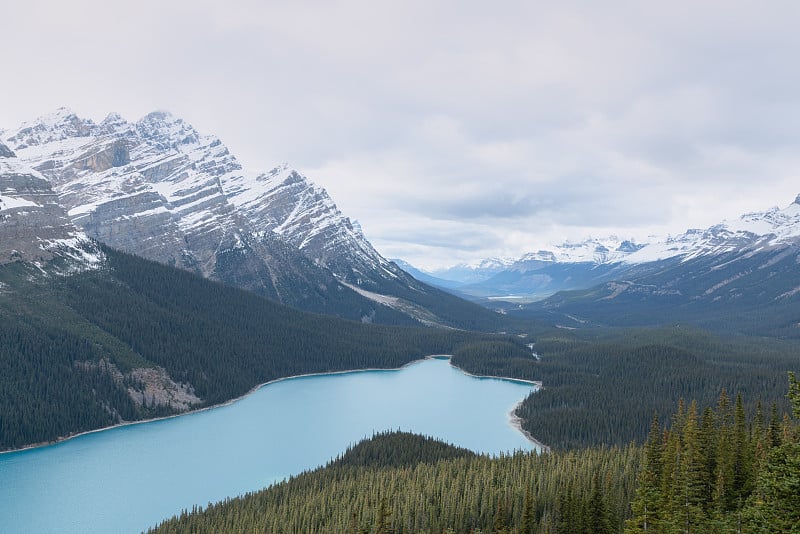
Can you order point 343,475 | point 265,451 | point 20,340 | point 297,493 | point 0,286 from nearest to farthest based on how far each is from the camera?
point 297,493, point 343,475, point 265,451, point 20,340, point 0,286

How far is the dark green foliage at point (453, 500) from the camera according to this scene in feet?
205

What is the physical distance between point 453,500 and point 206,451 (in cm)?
7402

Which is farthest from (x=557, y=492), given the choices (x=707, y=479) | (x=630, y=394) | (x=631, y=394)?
(x=631, y=394)

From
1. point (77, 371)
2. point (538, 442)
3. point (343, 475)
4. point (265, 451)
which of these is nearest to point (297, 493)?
point (343, 475)

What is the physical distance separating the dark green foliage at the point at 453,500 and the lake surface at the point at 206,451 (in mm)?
20225

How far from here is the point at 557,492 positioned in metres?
72.9

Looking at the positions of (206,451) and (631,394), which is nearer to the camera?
(206,451)

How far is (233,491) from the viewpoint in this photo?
338 ft

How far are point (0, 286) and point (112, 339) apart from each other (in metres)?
35.7

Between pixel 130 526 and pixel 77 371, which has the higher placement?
pixel 77 371

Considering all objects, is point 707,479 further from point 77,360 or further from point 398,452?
point 77,360

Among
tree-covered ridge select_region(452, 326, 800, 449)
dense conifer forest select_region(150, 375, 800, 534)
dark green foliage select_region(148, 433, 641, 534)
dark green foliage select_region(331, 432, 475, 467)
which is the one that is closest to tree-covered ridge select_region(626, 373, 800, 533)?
dense conifer forest select_region(150, 375, 800, 534)

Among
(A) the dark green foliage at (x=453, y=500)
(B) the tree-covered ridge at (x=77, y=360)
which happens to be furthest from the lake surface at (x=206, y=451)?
(A) the dark green foliage at (x=453, y=500)

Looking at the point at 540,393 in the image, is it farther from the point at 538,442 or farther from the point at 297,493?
the point at 297,493
